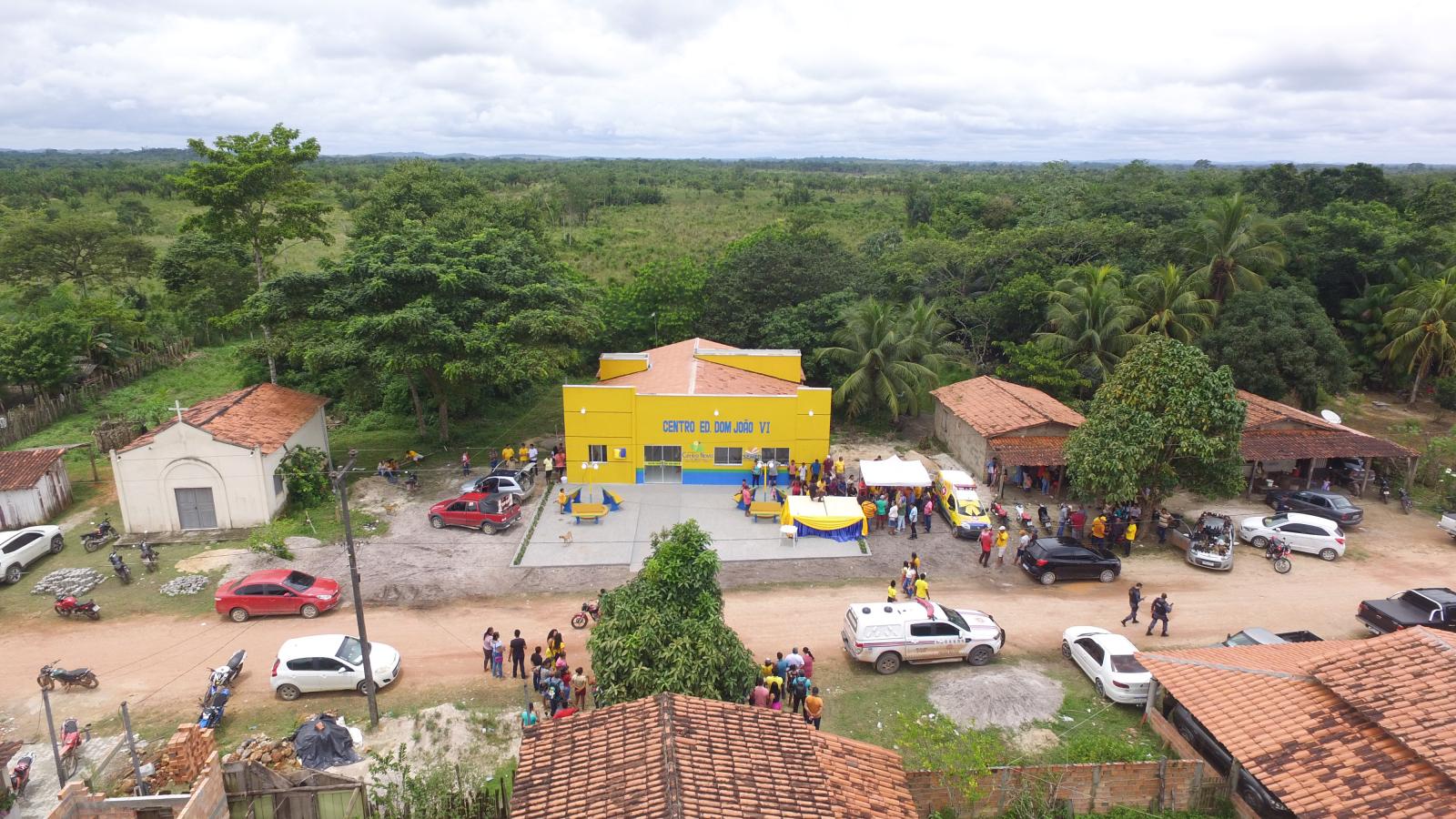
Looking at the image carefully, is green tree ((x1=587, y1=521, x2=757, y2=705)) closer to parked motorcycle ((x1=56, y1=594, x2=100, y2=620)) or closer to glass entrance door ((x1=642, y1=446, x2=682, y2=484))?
glass entrance door ((x1=642, y1=446, x2=682, y2=484))

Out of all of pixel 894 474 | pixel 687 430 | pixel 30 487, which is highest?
pixel 687 430

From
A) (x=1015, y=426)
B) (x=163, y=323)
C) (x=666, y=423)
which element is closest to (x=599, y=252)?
(x=163, y=323)

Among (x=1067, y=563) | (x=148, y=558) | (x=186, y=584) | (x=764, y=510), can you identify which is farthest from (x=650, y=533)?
(x=148, y=558)

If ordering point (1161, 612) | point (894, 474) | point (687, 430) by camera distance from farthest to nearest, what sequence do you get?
1. point (687, 430)
2. point (894, 474)
3. point (1161, 612)

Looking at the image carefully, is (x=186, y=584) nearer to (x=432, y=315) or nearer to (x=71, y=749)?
(x=71, y=749)

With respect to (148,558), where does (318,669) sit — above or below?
above
